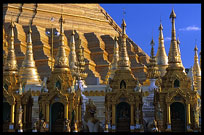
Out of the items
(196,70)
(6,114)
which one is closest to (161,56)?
(196,70)

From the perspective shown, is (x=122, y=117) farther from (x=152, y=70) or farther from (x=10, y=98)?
(x=10, y=98)

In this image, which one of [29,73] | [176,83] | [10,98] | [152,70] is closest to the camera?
[176,83]

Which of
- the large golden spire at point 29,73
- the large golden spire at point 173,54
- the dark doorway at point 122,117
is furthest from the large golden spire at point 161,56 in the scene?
the large golden spire at point 29,73

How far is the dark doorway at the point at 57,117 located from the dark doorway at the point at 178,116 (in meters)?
5.94

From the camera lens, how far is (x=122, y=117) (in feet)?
78.4

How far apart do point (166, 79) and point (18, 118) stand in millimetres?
8229

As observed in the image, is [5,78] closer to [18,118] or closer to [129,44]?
[18,118]

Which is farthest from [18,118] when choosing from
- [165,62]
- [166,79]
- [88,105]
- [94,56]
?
[94,56]

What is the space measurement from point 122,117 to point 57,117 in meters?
3.58

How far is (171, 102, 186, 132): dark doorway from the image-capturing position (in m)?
23.8

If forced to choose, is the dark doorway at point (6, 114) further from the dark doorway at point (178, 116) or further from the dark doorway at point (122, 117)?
the dark doorway at point (178, 116)

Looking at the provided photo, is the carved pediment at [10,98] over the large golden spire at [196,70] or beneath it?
beneath

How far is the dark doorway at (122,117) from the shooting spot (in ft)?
78.1

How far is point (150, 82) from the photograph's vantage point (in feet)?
85.8
